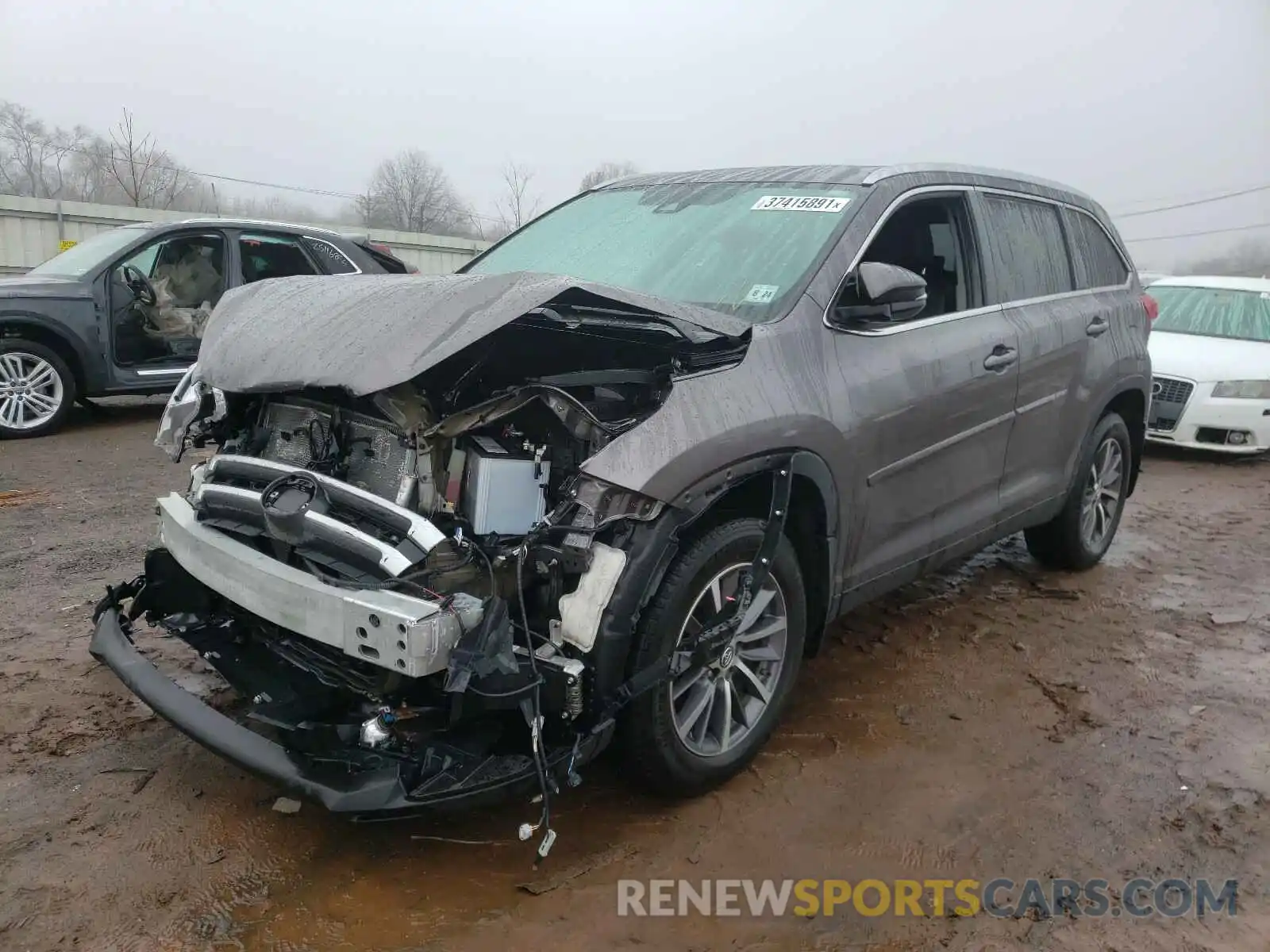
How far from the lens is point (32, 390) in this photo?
7.12m

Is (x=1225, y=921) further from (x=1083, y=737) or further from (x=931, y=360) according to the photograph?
(x=931, y=360)

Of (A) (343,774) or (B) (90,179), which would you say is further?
(B) (90,179)

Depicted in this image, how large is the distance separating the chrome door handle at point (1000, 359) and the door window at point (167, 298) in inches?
257

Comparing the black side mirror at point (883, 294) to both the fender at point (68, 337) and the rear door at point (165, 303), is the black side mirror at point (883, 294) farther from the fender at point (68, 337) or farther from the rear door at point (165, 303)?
the fender at point (68, 337)

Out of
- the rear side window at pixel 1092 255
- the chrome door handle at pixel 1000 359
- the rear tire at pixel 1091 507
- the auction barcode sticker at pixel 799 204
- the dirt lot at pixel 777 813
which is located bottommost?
the dirt lot at pixel 777 813

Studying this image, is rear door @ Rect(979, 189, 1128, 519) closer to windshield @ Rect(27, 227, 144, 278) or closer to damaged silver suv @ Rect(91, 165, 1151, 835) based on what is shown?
damaged silver suv @ Rect(91, 165, 1151, 835)

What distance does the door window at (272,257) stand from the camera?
804cm

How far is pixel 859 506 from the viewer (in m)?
3.14

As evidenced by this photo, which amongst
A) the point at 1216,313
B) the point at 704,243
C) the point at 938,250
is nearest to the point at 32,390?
the point at 704,243

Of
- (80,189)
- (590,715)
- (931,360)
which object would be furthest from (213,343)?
(80,189)

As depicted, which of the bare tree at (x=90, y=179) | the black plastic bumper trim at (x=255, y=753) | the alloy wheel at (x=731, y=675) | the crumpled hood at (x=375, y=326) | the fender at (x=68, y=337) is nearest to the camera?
the black plastic bumper trim at (x=255, y=753)

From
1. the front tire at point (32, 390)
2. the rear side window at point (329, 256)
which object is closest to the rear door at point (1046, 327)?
the rear side window at point (329, 256)

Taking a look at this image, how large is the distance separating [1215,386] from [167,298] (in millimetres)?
9105

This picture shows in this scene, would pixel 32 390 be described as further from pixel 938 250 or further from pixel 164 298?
pixel 938 250
